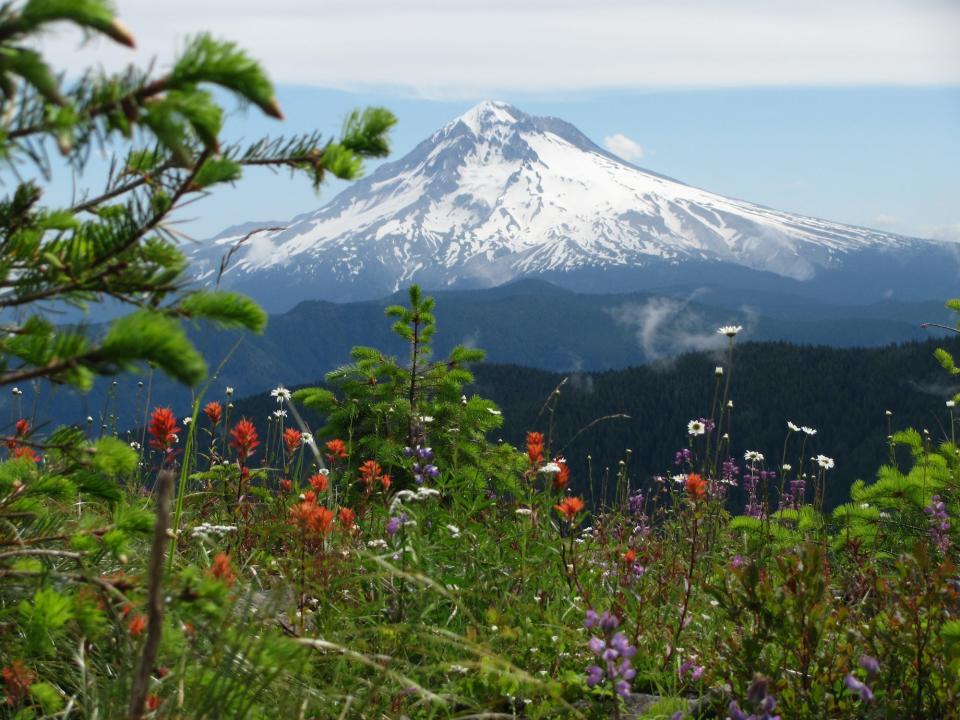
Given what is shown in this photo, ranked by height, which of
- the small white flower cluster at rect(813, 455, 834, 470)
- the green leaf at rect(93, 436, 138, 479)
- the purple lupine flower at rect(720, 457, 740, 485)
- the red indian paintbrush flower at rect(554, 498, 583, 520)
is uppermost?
the green leaf at rect(93, 436, 138, 479)

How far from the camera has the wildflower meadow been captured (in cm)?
182

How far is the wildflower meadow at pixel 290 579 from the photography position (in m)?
1.82

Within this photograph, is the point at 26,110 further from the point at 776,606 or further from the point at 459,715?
the point at 776,606

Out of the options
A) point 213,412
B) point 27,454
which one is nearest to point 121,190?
point 27,454

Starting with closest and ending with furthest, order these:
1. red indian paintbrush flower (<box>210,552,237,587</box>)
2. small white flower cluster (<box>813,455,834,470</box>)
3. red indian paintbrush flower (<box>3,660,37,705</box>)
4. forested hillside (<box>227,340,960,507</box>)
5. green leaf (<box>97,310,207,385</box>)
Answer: green leaf (<box>97,310,207,385</box>) < red indian paintbrush flower (<box>210,552,237,587</box>) < red indian paintbrush flower (<box>3,660,37,705</box>) < small white flower cluster (<box>813,455,834,470</box>) < forested hillside (<box>227,340,960,507</box>)

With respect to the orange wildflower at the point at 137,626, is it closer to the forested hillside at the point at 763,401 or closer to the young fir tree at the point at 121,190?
the young fir tree at the point at 121,190

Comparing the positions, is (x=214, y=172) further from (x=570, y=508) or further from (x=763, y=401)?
(x=763, y=401)

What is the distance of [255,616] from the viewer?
142 inches

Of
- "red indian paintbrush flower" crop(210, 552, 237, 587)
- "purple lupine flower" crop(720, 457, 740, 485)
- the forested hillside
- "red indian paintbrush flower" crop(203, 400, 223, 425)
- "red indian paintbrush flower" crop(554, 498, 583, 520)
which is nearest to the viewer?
"red indian paintbrush flower" crop(210, 552, 237, 587)

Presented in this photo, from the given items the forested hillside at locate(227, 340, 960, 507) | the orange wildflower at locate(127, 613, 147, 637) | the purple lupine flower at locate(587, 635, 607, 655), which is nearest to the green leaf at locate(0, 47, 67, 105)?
the orange wildflower at locate(127, 613, 147, 637)

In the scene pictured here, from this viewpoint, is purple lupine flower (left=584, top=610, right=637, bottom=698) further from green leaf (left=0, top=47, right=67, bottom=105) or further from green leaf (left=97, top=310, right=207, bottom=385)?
green leaf (left=0, top=47, right=67, bottom=105)

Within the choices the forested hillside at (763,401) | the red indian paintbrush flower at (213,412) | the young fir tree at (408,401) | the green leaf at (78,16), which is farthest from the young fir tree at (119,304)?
the forested hillside at (763,401)

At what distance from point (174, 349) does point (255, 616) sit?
219 centimetres

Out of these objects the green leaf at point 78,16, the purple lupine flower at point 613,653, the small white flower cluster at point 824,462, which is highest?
the green leaf at point 78,16
